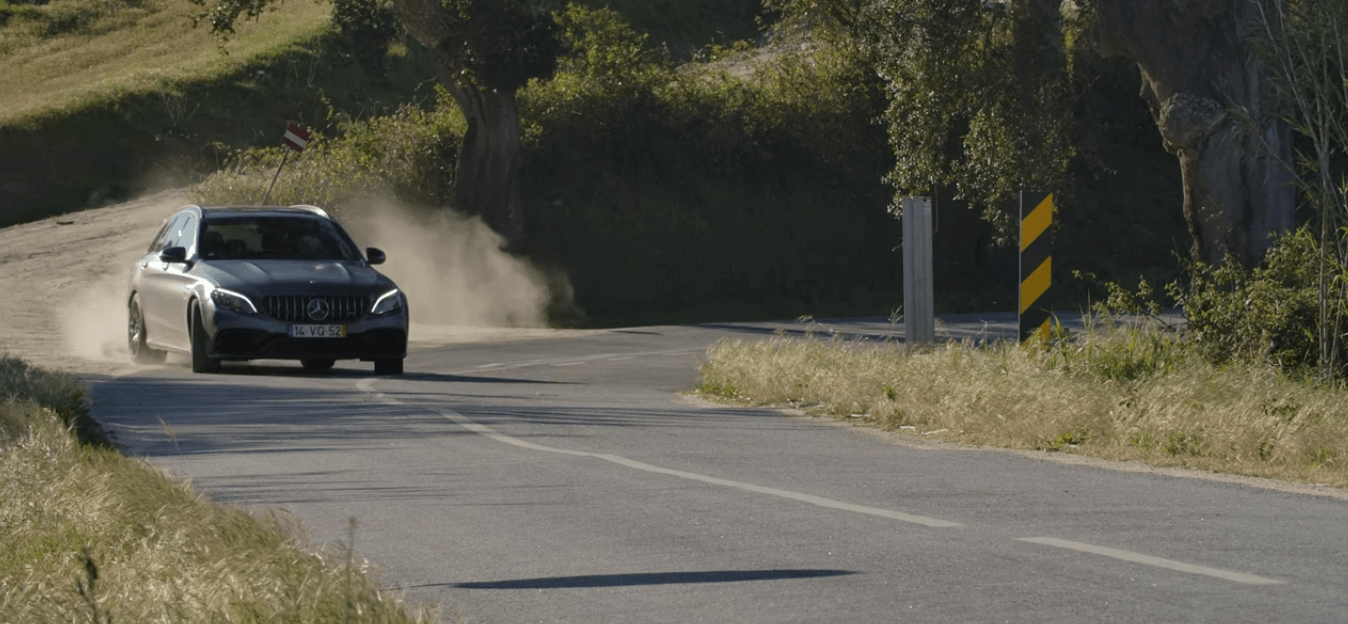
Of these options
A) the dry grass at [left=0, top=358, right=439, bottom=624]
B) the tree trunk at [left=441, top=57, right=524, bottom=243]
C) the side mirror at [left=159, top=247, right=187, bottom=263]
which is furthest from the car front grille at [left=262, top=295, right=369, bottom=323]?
the tree trunk at [left=441, top=57, right=524, bottom=243]

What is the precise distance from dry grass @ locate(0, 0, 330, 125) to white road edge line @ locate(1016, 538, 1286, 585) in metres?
39.7

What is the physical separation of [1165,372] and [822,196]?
25.2 metres

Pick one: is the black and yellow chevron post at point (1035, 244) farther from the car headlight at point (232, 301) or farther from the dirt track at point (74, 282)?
the dirt track at point (74, 282)

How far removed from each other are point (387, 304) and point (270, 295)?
1.11 m

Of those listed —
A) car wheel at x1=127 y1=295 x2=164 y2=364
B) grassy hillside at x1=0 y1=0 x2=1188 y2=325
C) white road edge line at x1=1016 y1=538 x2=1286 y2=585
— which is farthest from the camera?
grassy hillside at x1=0 y1=0 x2=1188 y2=325

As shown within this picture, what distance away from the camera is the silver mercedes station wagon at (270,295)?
1727 centimetres

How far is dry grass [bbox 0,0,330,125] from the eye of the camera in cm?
4711

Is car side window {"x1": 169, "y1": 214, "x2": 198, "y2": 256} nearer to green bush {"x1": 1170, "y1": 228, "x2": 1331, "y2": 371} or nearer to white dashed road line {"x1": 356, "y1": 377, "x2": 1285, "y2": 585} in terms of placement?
white dashed road line {"x1": 356, "y1": 377, "x2": 1285, "y2": 585}

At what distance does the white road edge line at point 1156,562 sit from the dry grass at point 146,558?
2.74 meters

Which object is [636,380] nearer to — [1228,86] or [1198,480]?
[1228,86]

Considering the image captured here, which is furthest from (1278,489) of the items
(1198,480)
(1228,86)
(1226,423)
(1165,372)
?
(1228,86)

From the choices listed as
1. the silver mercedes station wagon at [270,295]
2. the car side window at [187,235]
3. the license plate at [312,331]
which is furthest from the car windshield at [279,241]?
the license plate at [312,331]

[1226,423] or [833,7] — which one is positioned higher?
[833,7]

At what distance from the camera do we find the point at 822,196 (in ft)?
126
